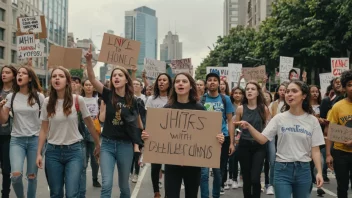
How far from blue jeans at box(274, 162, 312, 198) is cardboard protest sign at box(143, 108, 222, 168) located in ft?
2.21

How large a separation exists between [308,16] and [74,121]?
28439mm

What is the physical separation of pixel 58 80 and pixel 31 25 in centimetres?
785

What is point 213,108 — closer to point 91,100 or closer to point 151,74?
point 91,100

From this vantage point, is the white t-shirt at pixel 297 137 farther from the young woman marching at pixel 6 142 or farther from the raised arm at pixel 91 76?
the young woman marching at pixel 6 142

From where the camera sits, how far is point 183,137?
15.3 feet

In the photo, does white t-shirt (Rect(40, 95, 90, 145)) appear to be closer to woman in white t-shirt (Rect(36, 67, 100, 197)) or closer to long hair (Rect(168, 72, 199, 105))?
woman in white t-shirt (Rect(36, 67, 100, 197))

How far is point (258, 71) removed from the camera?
574 inches

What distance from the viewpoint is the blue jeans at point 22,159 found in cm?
554

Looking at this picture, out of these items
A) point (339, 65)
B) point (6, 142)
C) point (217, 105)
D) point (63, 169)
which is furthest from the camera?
point (339, 65)

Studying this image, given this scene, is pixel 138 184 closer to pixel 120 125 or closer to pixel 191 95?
pixel 120 125

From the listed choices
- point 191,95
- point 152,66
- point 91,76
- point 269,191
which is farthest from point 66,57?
point 152,66

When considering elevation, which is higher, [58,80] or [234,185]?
[58,80]

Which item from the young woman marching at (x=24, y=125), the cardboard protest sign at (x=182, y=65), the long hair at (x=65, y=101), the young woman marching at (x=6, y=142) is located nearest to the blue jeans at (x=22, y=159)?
the young woman marching at (x=24, y=125)

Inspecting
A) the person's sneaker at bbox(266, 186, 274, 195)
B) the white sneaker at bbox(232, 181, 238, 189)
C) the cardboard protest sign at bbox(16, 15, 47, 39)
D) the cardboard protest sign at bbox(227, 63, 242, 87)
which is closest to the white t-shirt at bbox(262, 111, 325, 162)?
the person's sneaker at bbox(266, 186, 274, 195)
